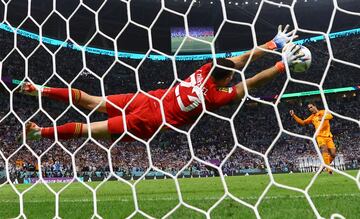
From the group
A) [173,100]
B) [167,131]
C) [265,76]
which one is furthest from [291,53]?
[167,131]

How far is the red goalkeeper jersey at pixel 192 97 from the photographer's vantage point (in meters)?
2.82

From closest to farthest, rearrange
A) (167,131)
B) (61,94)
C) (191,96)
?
1. (191,96)
2. (61,94)
3. (167,131)

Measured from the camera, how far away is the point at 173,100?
9.96 feet

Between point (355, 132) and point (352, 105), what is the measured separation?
2.88 m

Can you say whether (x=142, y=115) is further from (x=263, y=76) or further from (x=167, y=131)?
(x=167, y=131)

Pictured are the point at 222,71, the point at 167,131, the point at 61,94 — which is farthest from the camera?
the point at 167,131

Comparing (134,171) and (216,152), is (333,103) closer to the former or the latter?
(216,152)

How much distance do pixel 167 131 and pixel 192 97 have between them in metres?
15.5

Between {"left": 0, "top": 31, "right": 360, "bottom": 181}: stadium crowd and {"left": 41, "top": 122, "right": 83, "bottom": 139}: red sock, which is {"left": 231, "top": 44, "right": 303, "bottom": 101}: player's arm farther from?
{"left": 0, "top": 31, "right": 360, "bottom": 181}: stadium crowd

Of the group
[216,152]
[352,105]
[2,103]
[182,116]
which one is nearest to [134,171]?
[216,152]

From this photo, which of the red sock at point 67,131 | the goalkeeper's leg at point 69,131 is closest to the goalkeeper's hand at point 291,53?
the goalkeeper's leg at point 69,131

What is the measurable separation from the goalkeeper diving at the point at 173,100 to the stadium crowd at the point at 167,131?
45.3 feet

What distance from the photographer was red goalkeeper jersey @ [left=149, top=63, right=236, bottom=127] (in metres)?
2.82

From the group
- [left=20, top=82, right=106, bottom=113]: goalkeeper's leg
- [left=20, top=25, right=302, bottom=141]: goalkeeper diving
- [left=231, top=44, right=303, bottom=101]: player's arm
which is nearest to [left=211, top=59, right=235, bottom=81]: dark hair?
[left=20, top=25, right=302, bottom=141]: goalkeeper diving
